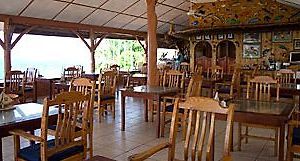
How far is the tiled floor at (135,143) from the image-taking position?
409 cm

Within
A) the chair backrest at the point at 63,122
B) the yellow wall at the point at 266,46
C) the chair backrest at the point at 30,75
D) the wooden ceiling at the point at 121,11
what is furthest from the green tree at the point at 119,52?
the chair backrest at the point at 63,122

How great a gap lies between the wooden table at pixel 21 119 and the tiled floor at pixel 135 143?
107cm

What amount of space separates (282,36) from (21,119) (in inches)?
453

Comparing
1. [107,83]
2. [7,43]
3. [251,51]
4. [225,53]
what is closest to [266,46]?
[251,51]

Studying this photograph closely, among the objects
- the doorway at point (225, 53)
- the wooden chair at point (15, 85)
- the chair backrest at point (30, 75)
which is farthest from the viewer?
the doorway at point (225, 53)

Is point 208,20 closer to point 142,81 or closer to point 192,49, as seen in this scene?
point 192,49

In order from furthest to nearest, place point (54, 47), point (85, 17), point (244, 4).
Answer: point (54, 47), point (244, 4), point (85, 17)

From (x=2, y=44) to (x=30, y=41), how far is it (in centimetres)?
431

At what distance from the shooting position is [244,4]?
12891 mm

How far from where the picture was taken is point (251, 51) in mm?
12945

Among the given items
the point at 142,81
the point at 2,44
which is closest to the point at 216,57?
the point at 142,81

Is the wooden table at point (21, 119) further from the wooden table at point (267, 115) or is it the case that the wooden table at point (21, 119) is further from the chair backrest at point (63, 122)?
the wooden table at point (267, 115)

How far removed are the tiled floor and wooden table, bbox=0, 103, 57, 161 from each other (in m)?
1.07

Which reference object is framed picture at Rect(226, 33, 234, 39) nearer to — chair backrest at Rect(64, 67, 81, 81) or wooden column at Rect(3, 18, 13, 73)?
chair backrest at Rect(64, 67, 81, 81)
